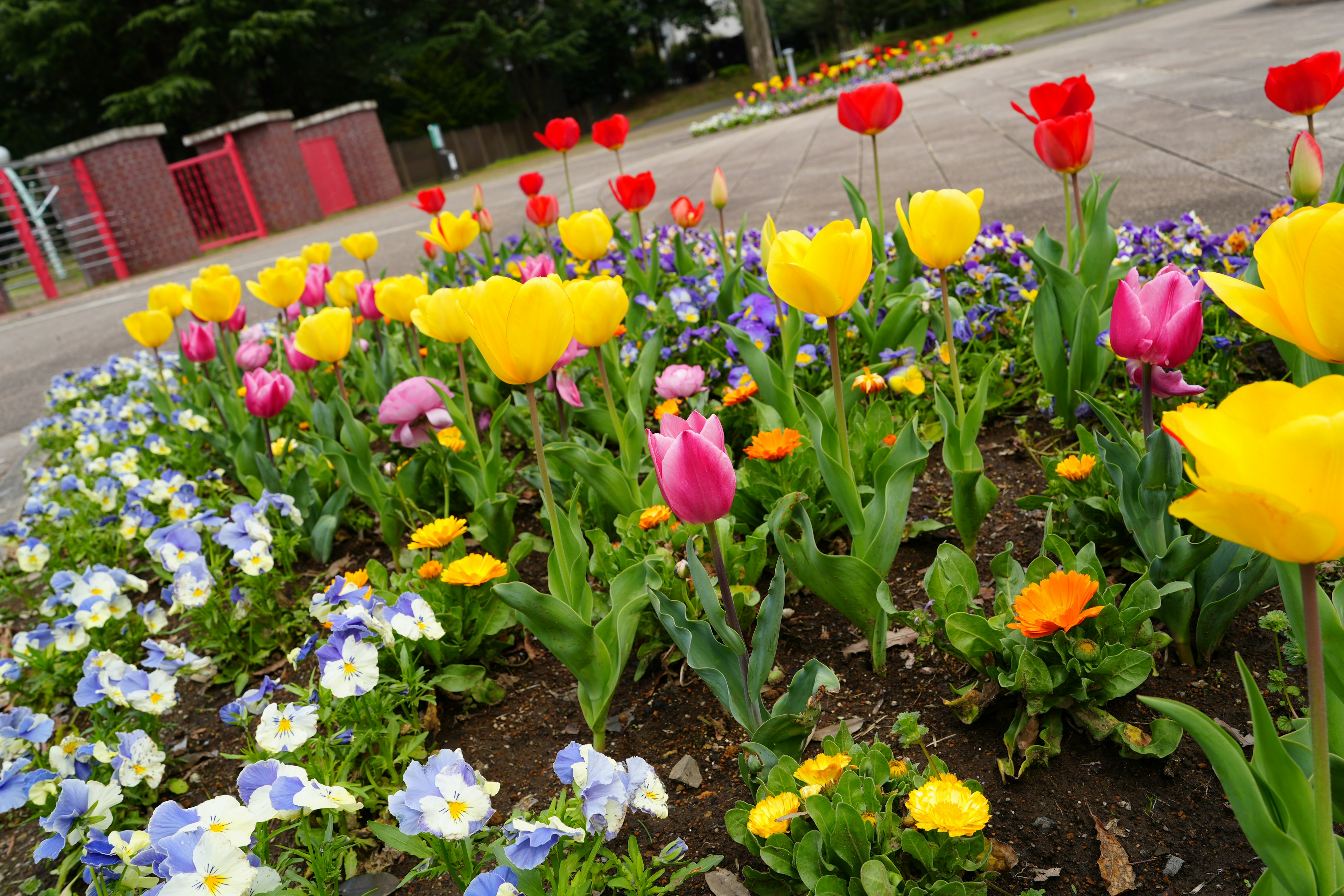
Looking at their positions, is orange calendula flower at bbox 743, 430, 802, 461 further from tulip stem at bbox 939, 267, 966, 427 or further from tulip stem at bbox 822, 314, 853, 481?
tulip stem at bbox 939, 267, 966, 427

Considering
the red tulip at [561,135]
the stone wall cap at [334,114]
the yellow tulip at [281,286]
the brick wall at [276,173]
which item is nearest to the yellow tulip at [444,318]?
the yellow tulip at [281,286]

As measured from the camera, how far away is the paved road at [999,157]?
159 inches

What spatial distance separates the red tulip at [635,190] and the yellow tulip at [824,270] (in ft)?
5.21

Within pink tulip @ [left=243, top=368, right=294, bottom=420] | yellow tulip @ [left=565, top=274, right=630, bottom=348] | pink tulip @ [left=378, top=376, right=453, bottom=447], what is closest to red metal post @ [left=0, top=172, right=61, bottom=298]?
pink tulip @ [left=243, top=368, right=294, bottom=420]

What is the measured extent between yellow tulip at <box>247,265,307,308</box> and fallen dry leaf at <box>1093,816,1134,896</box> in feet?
8.45

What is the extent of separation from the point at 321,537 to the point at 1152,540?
1.95 meters

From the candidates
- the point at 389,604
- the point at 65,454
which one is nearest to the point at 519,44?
the point at 65,454

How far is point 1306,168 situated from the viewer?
5.98 feet

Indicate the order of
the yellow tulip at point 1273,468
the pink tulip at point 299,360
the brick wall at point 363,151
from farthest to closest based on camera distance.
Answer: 1. the brick wall at point 363,151
2. the pink tulip at point 299,360
3. the yellow tulip at point 1273,468

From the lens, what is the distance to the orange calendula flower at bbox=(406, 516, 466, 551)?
1832mm

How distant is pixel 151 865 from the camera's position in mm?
1220

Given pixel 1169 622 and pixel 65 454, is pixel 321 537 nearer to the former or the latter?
pixel 1169 622

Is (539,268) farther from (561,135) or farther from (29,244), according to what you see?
(29,244)

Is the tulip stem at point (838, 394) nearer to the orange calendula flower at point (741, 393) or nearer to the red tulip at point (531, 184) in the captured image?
the orange calendula flower at point (741, 393)
